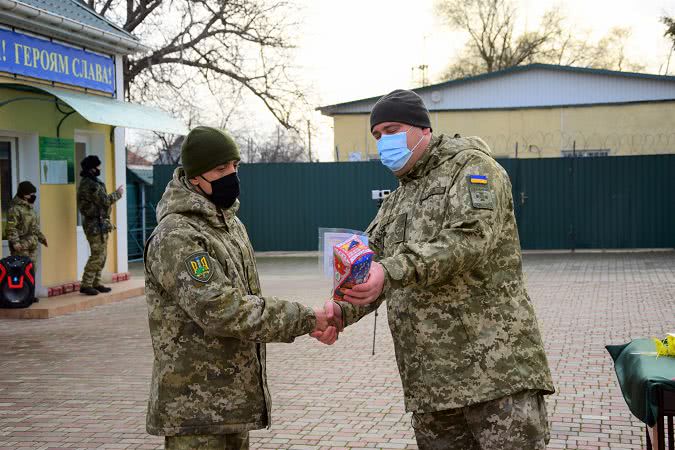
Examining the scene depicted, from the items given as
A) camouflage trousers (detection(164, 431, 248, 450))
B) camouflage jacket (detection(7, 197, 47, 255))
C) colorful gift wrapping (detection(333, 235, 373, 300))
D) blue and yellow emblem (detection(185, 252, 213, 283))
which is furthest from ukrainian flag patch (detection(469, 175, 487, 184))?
camouflage jacket (detection(7, 197, 47, 255))

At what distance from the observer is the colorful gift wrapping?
3.33 metres

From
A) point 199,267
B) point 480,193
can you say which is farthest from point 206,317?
point 480,193

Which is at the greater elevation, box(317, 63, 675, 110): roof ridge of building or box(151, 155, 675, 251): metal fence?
box(317, 63, 675, 110): roof ridge of building

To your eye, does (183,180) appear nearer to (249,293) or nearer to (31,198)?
(249,293)

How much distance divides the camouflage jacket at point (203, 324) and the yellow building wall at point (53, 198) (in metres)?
9.27

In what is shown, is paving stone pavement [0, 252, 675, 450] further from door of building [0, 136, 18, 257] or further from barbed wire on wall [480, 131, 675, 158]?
barbed wire on wall [480, 131, 675, 158]

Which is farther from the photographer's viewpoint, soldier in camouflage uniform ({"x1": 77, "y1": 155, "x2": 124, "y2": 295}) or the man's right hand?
soldier in camouflage uniform ({"x1": 77, "y1": 155, "x2": 124, "y2": 295})

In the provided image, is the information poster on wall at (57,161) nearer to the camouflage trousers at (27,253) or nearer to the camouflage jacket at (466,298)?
the camouflage trousers at (27,253)

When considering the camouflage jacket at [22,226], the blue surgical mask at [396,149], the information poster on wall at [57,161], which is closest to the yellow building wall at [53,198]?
the information poster on wall at [57,161]

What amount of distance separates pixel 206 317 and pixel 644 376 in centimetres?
207

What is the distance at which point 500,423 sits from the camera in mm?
3473

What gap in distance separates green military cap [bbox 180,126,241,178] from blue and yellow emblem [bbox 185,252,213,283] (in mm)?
415

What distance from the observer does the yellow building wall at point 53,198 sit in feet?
39.9

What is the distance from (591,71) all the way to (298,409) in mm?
22023
